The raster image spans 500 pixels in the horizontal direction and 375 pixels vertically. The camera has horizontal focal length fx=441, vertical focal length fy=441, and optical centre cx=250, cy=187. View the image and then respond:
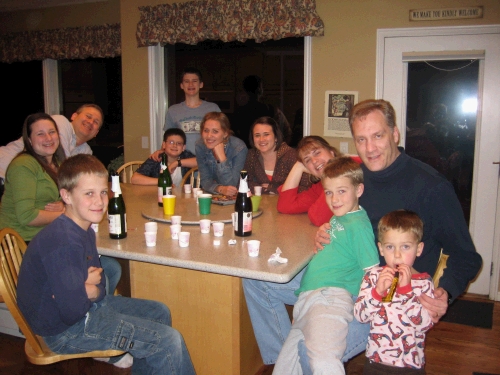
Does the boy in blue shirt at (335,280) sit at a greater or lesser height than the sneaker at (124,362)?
greater

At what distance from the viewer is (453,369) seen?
2436 millimetres

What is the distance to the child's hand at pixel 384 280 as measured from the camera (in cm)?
151

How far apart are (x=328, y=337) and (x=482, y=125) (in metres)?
2.54

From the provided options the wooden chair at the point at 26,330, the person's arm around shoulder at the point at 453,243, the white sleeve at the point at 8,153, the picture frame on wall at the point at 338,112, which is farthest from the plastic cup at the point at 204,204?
the picture frame on wall at the point at 338,112

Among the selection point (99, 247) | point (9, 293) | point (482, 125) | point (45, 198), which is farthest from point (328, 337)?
point (482, 125)

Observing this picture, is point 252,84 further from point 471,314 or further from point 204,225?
point 471,314

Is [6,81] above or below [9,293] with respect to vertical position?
above

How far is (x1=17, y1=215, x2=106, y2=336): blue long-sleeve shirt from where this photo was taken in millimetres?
1550

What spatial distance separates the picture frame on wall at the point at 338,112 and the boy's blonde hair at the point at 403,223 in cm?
221

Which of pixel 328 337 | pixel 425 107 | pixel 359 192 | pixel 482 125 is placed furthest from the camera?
pixel 425 107

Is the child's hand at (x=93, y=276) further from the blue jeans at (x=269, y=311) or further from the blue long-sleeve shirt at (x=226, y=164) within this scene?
the blue long-sleeve shirt at (x=226, y=164)

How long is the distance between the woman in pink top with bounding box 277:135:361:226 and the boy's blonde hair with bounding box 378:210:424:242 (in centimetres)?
56

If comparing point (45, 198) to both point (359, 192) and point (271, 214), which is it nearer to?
point (271, 214)

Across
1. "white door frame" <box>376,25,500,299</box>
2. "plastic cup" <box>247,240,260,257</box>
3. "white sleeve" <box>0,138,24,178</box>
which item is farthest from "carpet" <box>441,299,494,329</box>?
"white sleeve" <box>0,138,24,178</box>
